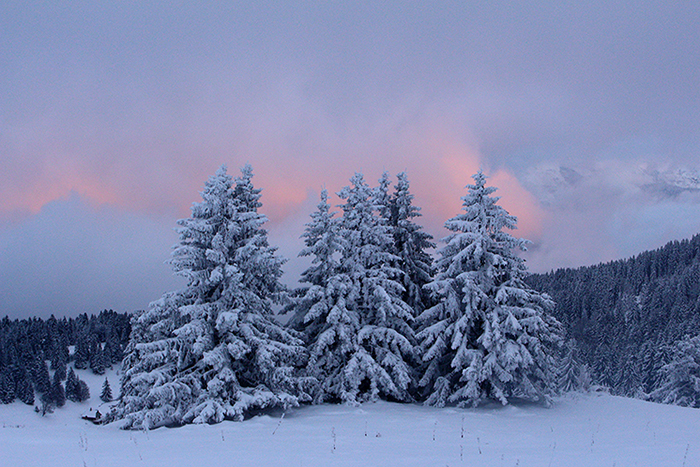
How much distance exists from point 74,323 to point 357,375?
152 metres

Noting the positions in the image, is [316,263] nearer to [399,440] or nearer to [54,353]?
[399,440]

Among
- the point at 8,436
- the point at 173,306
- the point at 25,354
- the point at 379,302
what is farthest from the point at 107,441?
the point at 25,354

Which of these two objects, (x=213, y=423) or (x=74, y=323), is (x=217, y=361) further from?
(x=74, y=323)

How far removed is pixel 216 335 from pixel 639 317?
152m

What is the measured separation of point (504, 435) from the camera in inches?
548

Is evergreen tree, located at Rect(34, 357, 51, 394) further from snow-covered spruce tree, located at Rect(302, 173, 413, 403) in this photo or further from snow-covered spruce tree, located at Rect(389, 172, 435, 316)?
snow-covered spruce tree, located at Rect(389, 172, 435, 316)

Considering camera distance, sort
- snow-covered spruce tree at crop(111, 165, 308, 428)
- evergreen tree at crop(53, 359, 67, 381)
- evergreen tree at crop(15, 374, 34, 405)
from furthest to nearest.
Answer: evergreen tree at crop(53, 359, 67, 381)
evergreen tree at crop(15, 374, 34, 405)
snow-covered spruce tree at crop(111, 165, 308, 428)

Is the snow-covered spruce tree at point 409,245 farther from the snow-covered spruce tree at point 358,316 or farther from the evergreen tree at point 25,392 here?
the evergreen tree at point 25,392

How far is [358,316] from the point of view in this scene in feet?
75.0

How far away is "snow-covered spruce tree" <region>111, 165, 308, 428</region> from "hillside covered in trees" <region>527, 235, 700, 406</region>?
44.3 m

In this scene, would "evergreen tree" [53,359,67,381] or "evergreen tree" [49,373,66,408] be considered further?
"evergreen tree" [53,359,67,381]

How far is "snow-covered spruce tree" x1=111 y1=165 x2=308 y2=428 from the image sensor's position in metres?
16.9

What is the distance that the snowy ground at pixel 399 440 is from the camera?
30.3 feet

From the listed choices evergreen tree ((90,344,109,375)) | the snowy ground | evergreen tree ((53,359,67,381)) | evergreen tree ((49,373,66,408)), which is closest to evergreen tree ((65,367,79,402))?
evergreen tree ((49,373,66,408))
